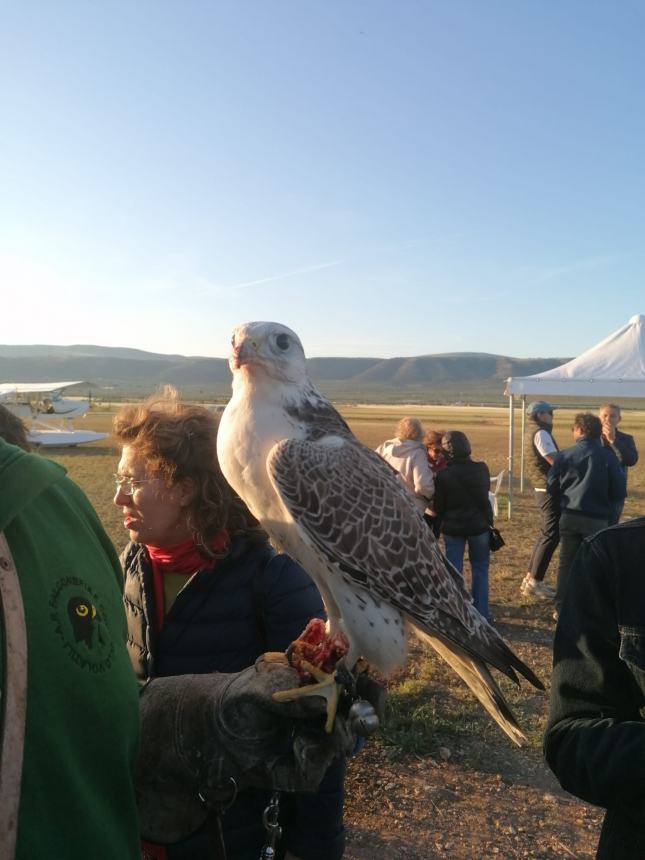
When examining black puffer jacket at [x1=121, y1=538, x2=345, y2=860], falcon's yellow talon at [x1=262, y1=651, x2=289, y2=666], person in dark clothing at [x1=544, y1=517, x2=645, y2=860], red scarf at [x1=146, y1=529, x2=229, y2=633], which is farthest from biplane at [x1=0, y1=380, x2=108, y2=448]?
person in dark clothing at [x1=544, y1=517, x2=645, y2=860]

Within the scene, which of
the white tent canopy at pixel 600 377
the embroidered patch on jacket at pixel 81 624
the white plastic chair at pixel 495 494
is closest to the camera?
the embroidered patch on jacket at pixel 81 624

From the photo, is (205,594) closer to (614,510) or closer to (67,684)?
(67,684)

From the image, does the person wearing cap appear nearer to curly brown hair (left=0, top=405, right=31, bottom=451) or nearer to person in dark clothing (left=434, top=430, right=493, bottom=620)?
person in dark clothing (left=434, top=430, right=493, bottom=620)

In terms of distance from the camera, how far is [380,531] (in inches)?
113

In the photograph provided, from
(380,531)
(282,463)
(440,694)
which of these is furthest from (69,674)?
(440,694)

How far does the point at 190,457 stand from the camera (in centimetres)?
247

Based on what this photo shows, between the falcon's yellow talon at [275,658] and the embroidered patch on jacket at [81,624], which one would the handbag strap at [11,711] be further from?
the falcon's yellow talon at [275,658]

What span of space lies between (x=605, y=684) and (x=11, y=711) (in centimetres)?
151

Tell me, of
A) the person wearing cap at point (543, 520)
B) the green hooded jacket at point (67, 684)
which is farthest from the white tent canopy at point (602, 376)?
the green hooded jacket at point (67, 684)

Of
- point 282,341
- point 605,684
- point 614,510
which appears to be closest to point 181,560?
point 282,341

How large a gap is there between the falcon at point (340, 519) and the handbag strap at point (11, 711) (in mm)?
1527

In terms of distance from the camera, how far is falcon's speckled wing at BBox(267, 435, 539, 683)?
2646mm

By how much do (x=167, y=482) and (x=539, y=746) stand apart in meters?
3.57

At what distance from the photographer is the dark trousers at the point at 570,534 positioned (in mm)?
6383
